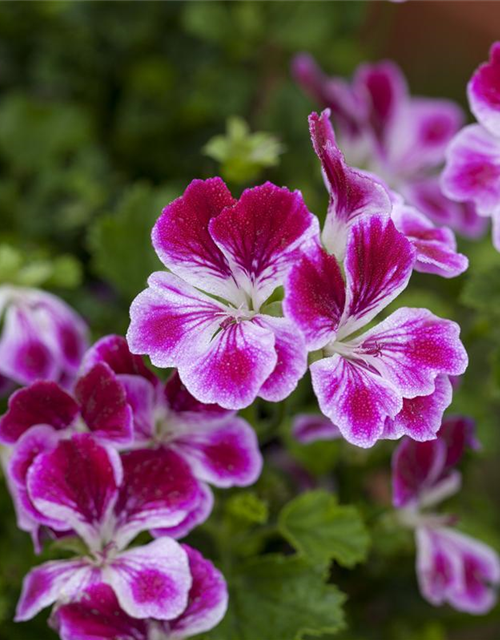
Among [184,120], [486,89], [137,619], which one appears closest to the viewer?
[137,619]

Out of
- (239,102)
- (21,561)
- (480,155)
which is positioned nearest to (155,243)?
(480,155)

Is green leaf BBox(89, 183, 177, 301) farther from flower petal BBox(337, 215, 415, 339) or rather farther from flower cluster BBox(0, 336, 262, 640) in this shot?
flower petal BBox(337, 215, 415, 339)

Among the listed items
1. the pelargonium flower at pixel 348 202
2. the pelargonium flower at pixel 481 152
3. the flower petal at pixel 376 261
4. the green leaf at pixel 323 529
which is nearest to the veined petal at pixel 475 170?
the pelargonium flower at pixel 481 152

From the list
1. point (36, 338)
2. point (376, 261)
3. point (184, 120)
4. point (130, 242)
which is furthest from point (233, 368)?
point (184, 120)

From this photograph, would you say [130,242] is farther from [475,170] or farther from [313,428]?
[475,170]

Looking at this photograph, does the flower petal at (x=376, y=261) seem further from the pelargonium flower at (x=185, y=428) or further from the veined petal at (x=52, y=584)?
the veined petal at (x=52, y=584)

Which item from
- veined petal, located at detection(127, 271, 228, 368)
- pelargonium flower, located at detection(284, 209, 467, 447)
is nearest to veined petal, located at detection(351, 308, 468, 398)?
pelargonium flower, located at detection(284, 209, 467, 447)

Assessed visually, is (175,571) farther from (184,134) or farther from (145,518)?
(184,134)
